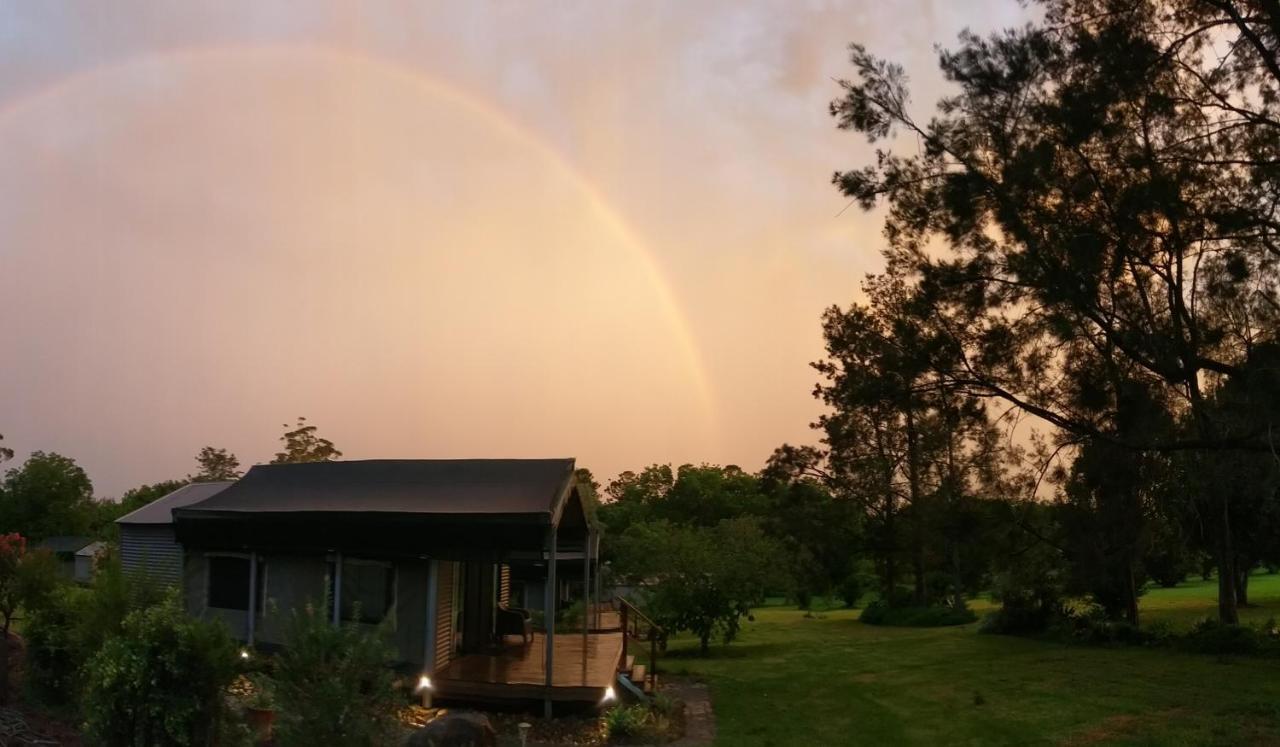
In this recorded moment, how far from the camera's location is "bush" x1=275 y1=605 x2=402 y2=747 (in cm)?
655

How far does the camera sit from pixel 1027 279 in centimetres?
1039

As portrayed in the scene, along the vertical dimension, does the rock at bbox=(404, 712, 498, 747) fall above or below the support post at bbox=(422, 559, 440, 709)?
below

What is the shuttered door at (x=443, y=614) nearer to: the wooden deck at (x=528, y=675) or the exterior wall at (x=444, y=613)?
the exterior wall at (x=444, y=613)

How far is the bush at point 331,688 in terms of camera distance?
6551 mm

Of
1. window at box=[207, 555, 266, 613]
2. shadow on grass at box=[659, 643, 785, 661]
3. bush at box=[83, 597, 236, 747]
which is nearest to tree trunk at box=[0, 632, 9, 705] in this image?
A: window at box=[207, 555, 266, 613]

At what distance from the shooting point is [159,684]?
25.2 feet

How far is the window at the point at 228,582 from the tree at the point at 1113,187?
13115mm

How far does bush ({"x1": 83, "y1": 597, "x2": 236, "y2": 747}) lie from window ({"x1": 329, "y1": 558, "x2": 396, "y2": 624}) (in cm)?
613

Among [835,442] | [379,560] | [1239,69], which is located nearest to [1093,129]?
[1239,69]

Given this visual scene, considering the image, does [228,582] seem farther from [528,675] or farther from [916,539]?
[916,539]

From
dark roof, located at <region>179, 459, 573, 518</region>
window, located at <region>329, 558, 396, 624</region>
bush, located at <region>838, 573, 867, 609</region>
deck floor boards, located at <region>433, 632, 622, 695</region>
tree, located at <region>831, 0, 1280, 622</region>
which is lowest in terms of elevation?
bush, located at <region>838, 573, 867, 609</region>

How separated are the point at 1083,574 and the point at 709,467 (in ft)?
237

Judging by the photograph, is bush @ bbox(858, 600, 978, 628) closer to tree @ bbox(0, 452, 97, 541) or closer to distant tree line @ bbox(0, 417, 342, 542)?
distant tree line @ bbox(0, 417, 342, 542)

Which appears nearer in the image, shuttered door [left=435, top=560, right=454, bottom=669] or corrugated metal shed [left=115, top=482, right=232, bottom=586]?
shuttered door [left=435, top=560, right=454, bottom=669]
